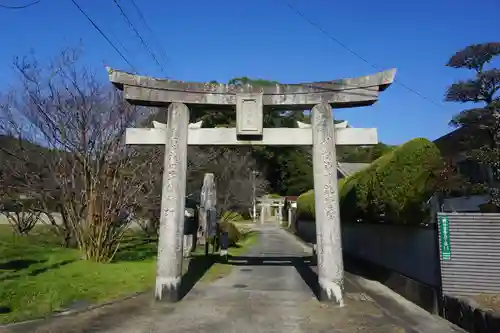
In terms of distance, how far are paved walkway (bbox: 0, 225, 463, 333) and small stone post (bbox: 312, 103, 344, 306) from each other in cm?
59

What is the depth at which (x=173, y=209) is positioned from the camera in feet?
33.1

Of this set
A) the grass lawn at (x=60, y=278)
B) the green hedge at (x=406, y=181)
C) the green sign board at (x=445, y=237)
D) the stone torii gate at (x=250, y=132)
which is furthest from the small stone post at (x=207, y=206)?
the green sign board at (x=445, y=237)

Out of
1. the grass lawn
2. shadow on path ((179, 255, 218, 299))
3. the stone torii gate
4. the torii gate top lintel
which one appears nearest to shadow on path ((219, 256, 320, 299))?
shadow on path ((179, 255, 218, 299))

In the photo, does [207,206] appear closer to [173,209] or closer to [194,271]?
[194,271]

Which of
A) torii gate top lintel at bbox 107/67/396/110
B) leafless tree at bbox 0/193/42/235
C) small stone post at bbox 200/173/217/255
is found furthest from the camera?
leafless tree at bbox 0/193/42/235

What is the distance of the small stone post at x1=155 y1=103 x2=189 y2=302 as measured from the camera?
9.78 meters

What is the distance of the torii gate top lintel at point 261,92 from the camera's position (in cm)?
1043

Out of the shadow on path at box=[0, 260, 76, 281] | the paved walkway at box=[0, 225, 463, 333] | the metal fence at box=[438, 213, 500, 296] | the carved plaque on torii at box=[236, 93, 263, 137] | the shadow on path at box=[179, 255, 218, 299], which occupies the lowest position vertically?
the paved walkway at box=[0, 225, 463, 333]

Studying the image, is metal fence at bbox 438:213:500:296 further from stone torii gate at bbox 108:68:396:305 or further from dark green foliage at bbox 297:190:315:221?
dark green foliage at bbox 297:190:315:221

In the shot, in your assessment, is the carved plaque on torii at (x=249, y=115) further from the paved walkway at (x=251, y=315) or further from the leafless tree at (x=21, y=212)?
the leafless tree at (x=21, y=212)

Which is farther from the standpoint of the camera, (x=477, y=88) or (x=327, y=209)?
(x=477, y=88)

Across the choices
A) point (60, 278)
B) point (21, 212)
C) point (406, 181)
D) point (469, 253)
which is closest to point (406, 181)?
point (406, 181)

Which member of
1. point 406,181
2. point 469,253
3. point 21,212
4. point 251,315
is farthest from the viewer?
point 21,212

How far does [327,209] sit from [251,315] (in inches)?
128
